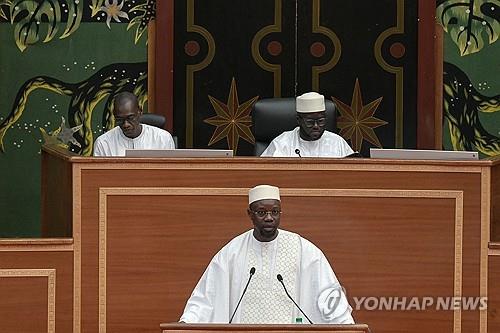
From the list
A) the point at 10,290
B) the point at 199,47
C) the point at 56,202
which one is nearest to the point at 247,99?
the point at 199,47

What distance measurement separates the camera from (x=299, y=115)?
11781mm

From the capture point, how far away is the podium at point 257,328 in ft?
27.1

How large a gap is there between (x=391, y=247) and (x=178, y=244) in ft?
4.53

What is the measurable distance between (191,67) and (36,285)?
4.23 m

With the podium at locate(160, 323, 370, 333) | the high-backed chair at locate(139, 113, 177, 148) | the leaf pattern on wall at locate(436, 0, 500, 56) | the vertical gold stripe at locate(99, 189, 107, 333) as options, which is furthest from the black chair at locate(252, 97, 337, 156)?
the podium at locate(160, 323, 370, 333)

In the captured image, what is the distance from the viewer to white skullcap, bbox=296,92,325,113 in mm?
11609

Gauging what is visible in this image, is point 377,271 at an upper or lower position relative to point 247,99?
lower

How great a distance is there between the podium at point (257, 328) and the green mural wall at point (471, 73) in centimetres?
609

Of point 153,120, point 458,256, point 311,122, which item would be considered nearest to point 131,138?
point 153,120

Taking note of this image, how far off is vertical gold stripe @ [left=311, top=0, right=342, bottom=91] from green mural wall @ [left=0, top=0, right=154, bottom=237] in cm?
145

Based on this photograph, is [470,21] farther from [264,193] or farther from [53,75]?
[264,193]

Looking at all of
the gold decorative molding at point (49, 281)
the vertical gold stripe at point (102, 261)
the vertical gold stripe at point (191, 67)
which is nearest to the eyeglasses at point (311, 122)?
the vertical gold stripe at point (102, 261)

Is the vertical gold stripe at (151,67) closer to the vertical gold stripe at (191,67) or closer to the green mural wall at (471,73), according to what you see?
the vertical gold stripe at (191,67)

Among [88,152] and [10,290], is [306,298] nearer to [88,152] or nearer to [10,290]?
[10,290]
